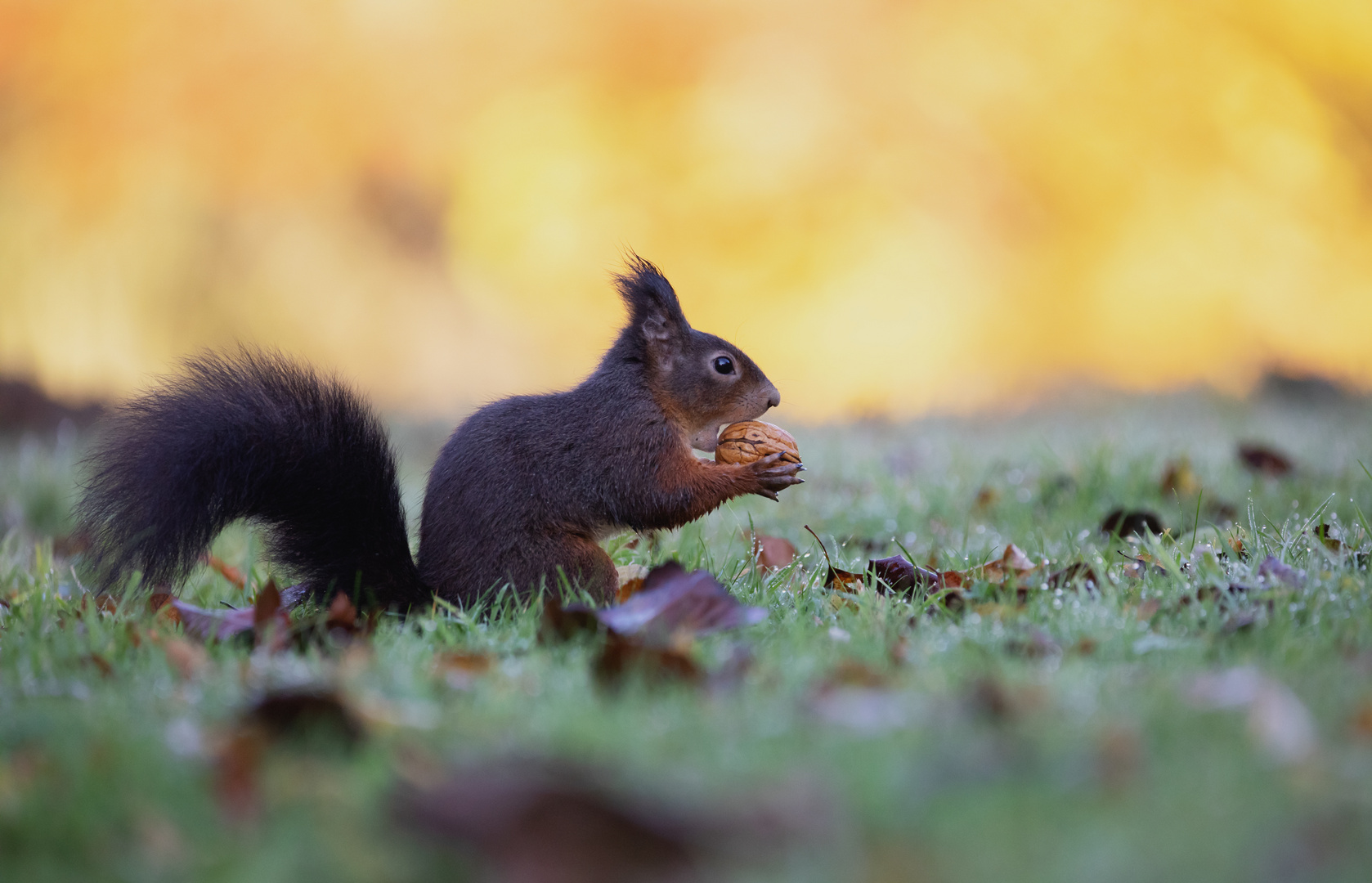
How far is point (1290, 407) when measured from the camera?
21.2 feet

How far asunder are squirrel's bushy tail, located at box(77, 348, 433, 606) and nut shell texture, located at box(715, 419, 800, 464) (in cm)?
90

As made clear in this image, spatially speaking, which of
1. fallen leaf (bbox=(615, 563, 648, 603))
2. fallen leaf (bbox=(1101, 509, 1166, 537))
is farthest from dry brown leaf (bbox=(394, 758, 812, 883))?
fallen leaf (bbox=(1101, 509, 1166, 537))

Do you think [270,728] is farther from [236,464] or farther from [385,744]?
[236,464]

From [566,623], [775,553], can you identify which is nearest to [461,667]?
[566,623]

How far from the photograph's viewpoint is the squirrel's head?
10.3ft

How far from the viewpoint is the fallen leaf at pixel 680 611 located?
205 cm

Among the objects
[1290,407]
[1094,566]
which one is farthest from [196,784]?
[1290,407]

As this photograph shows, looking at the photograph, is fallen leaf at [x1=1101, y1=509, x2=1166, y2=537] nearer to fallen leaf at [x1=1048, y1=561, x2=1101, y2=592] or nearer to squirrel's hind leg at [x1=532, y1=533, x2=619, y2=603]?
fallen leaf at [x1=1048, y1=561, x2=1101, y2=592]

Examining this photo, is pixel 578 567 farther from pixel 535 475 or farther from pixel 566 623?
pixel 566 623

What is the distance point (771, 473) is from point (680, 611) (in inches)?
34.7

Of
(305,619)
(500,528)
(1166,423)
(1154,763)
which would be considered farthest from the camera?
(1166,423)

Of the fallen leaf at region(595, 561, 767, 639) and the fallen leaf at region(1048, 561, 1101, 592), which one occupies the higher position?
the fallen leaf at region(595, 561, 767, 639)

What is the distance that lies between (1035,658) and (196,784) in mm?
1296

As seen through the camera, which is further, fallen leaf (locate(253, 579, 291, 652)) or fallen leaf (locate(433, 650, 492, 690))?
fallen leaf (locate(253, 579, 291, 652))
